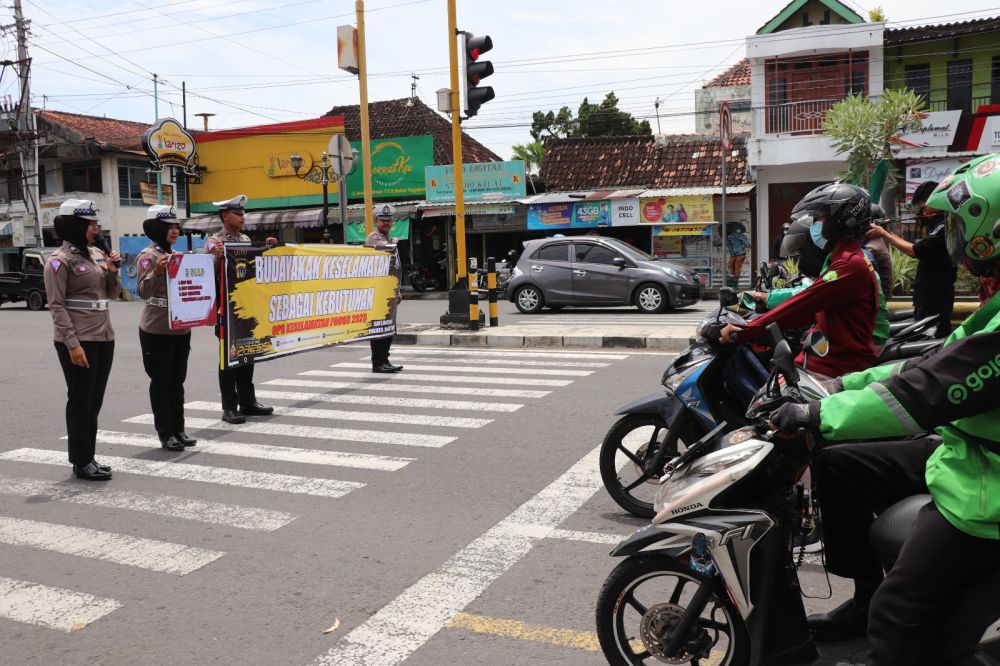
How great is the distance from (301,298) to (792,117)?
19584mm

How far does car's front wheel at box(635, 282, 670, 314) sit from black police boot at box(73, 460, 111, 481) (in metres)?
13.0

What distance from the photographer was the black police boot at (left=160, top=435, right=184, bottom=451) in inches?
277

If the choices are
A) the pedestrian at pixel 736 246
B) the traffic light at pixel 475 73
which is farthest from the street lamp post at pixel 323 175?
the traffic light at pixel 475 73

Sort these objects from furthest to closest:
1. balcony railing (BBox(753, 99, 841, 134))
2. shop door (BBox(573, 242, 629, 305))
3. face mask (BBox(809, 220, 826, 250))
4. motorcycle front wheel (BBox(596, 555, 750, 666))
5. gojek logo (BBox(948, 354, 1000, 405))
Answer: balcony railing (BBox(753, 99, 841, 134))
shop door (BBox(573, 242, 629, 305))
face mask (BBox(809, 220, 826, 250))
motorcycle front wheel (BBox(596, 555, 750, 666))
gojek logo (BBox(948, 354, 1000, 405))

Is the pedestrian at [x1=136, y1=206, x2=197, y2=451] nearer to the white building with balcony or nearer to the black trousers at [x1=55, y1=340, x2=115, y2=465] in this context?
the black trousers at [x1=55, y1=340, x2=115, y2=465]

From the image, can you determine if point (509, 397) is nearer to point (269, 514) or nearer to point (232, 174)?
point (269, 514)

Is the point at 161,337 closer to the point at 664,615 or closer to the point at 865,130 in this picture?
the point at 664,615

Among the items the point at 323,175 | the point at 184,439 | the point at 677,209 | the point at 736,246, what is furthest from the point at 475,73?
the point at 323,175

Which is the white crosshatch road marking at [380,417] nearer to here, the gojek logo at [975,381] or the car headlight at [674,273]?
the gojek logo at [975,381]

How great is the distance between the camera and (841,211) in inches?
163

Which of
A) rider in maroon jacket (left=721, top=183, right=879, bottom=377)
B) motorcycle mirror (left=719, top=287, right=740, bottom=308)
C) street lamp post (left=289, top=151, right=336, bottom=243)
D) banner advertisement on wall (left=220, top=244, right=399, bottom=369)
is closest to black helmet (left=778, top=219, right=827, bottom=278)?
rider in maroon jacket (left=721, top=183, right=879, bottom=377)

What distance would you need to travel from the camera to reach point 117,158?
37.8 m

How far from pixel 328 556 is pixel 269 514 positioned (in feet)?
3.01

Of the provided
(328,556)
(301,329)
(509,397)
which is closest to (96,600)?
(328,556)
